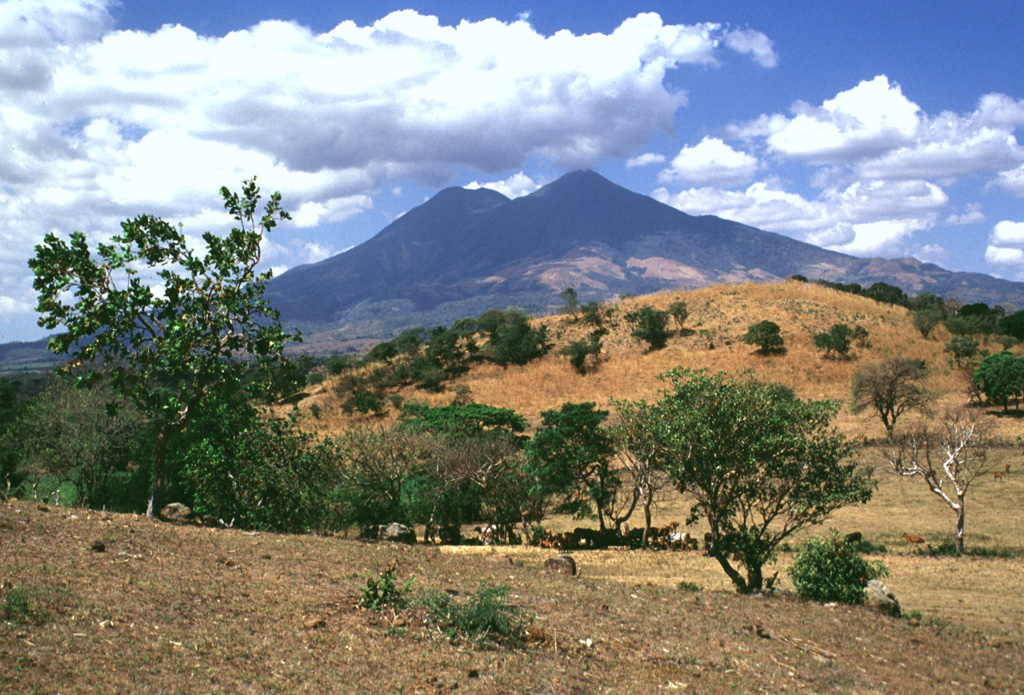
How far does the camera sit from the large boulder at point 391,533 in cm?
1969

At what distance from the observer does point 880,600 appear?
1209 centimetres

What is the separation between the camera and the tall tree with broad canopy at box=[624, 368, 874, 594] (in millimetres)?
12172

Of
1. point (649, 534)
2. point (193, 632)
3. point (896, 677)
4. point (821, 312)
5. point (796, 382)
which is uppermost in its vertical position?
point (821, 312)

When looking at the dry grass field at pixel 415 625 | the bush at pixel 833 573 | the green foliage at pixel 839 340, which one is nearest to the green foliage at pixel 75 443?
the dry grass field at pixel 415 625

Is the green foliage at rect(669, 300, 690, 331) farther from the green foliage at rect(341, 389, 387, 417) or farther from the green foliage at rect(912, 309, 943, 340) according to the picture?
the green foliage at rect(341, 389, 387, 417)

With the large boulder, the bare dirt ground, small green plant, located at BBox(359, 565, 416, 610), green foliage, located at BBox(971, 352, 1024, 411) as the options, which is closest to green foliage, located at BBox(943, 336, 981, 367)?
green foliage, located at BBox(971, 352, 1024, 411)

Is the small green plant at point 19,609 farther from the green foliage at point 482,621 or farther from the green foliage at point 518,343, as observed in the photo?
the green foliage at point 518,343

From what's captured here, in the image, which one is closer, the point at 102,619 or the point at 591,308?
the point at 102,619

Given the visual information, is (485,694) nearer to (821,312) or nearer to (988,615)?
(988,615)

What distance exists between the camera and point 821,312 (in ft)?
199

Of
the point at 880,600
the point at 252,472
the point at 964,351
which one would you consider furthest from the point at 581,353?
the point at 880,600

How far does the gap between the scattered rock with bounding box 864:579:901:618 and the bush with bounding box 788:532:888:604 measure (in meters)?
0.11

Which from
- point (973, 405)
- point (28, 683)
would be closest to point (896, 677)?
point (28, 683)

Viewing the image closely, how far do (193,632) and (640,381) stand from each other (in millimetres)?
47357
